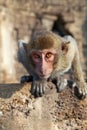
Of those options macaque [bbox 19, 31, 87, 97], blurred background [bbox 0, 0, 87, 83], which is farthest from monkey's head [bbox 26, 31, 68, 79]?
blurred background [bbox 0, 0, 87, 83]

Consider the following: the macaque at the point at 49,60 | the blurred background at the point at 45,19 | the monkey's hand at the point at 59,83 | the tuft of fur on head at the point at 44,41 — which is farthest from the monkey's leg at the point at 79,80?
the blurred background at the point at 45,19

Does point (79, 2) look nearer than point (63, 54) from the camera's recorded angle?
No

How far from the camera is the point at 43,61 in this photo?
486 centimetres

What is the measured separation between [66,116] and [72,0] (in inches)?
489

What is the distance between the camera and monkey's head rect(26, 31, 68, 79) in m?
4.84

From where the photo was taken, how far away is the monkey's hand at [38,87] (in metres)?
4.37

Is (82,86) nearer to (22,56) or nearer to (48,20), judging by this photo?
(22,56)

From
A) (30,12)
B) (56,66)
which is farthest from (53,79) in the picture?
(30,12)

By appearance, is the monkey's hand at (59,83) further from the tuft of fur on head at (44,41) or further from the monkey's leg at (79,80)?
the tuft of fur on head at (44,41)

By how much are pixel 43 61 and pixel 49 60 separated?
0.36 ft

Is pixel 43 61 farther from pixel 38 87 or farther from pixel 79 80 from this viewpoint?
pixel 79 80

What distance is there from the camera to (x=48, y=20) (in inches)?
644

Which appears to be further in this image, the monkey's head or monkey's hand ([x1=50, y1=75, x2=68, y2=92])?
the monkey's head

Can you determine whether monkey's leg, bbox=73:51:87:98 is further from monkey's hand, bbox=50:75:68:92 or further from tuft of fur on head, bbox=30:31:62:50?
tuft of fur on head, bbox=30:31:62:50
